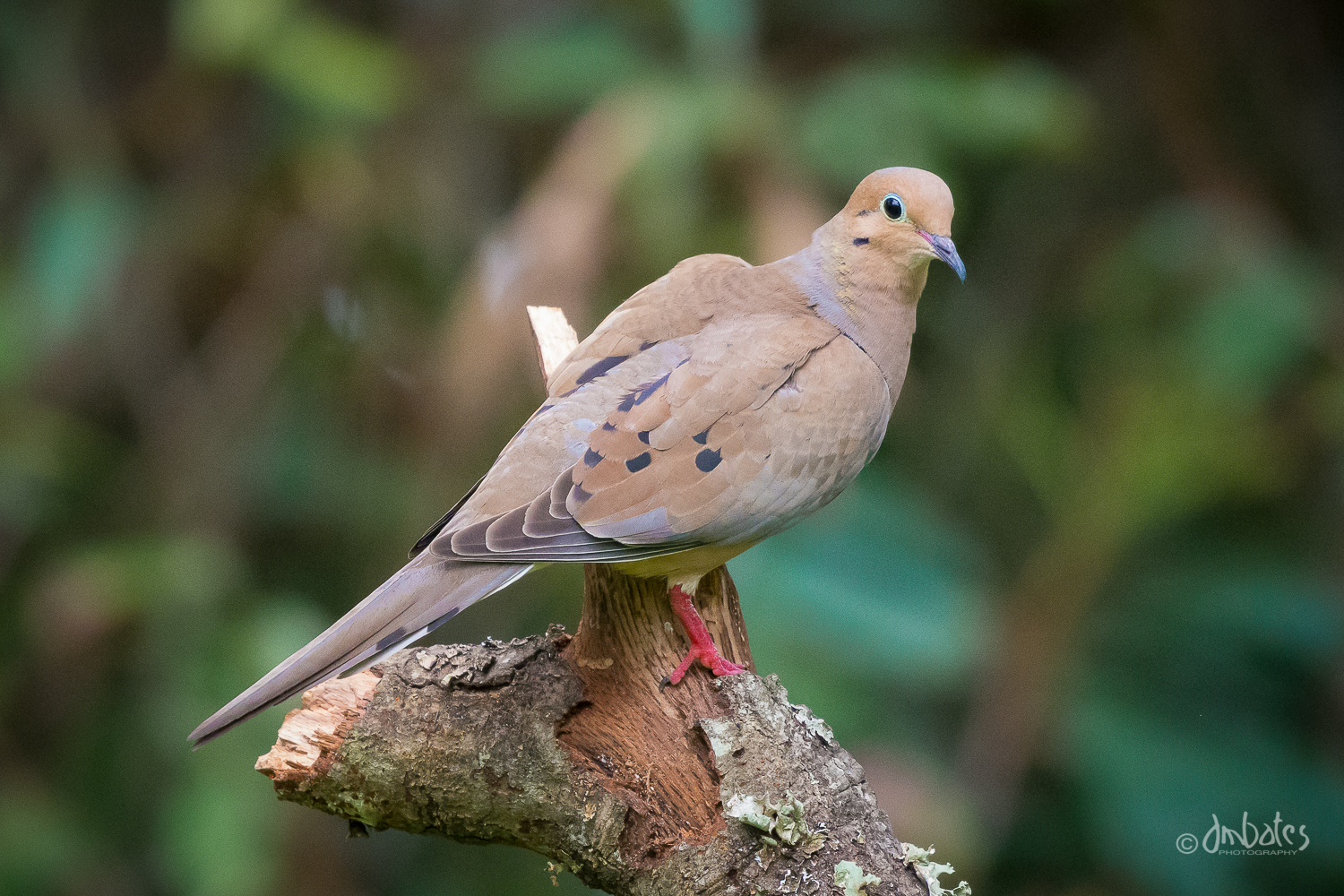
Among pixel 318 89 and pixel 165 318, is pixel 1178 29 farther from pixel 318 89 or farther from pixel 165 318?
pixel 165 318

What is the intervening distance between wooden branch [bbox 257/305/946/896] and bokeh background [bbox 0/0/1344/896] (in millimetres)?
1561

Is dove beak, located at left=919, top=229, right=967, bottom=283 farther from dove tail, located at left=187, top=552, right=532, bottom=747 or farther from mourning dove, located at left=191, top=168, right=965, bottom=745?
dove tail, located at left=187, top=552, right=532, bottom=747

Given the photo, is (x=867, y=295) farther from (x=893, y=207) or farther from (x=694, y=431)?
(x=694, y=431)

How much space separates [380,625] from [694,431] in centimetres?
68

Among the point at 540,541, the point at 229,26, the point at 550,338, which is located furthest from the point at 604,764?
the point at 229,26

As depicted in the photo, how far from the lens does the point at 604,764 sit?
2.09m

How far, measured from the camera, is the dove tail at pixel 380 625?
1831 millimetres

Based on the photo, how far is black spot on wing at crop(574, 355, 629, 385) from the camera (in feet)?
8.06

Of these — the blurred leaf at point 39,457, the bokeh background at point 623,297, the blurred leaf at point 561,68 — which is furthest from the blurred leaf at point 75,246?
the blurred leaf at point 561,68

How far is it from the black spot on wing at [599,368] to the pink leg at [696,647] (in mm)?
466

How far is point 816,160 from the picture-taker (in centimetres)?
419

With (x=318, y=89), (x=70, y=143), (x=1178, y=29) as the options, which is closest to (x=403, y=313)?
(x=318, y=89)

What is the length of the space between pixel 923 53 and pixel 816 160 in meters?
0.83

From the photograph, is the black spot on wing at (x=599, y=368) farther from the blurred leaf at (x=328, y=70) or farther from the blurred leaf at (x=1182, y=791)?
the blurred leaf at (x=1182, y=791)
